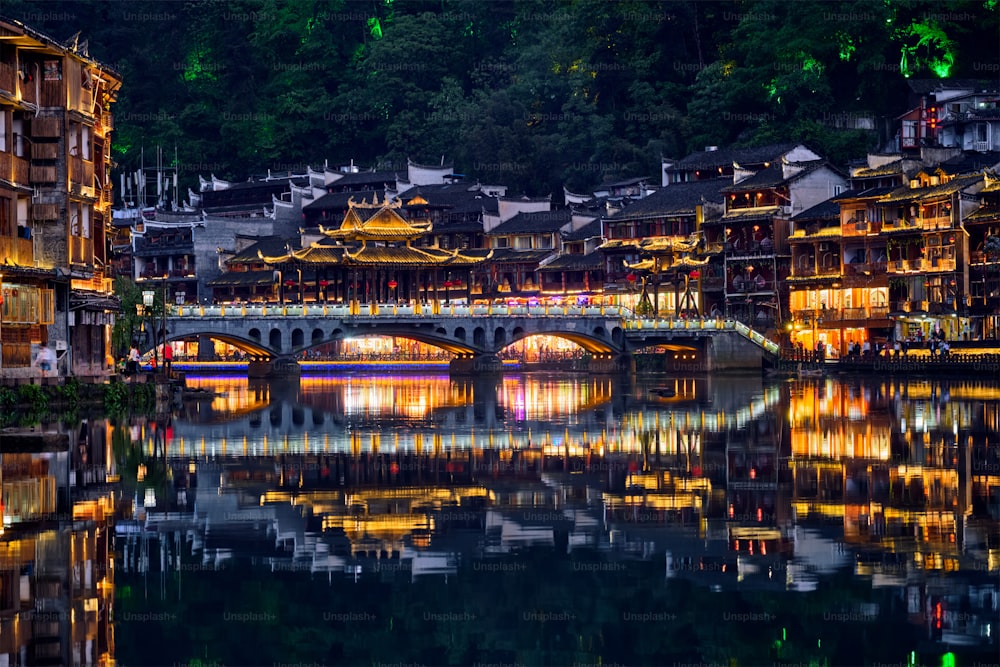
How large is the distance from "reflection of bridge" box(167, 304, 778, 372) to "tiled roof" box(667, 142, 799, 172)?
23.1 meters

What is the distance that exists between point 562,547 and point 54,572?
8349mm

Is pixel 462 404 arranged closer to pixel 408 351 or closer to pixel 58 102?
pixel 58 102

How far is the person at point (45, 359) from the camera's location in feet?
194

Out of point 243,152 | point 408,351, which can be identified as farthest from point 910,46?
point 243,152

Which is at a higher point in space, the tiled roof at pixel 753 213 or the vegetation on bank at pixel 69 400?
the tiled roof at pixel 753 213

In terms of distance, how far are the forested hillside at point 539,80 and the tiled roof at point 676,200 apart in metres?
9.22

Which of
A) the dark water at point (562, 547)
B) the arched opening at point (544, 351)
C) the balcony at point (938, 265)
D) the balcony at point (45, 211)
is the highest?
the balcony at point (938, 265)

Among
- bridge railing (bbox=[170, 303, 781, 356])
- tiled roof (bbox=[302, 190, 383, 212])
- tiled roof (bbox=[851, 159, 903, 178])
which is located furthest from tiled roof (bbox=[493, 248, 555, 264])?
tiled roof (bbox=[851, 159, 903, 178])

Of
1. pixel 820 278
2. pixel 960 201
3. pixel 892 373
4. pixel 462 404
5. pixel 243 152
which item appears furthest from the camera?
pixel 243 152

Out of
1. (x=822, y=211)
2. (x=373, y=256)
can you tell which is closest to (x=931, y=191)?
(x=822, y=211)

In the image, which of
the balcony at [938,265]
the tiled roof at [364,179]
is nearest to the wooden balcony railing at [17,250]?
the balcony at [938,265]

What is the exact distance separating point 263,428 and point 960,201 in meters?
66.7

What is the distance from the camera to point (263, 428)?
190 ft

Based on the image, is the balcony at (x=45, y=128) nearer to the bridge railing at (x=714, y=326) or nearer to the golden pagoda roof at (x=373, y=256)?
the golden pagoda roof at (x=373, y=256)
